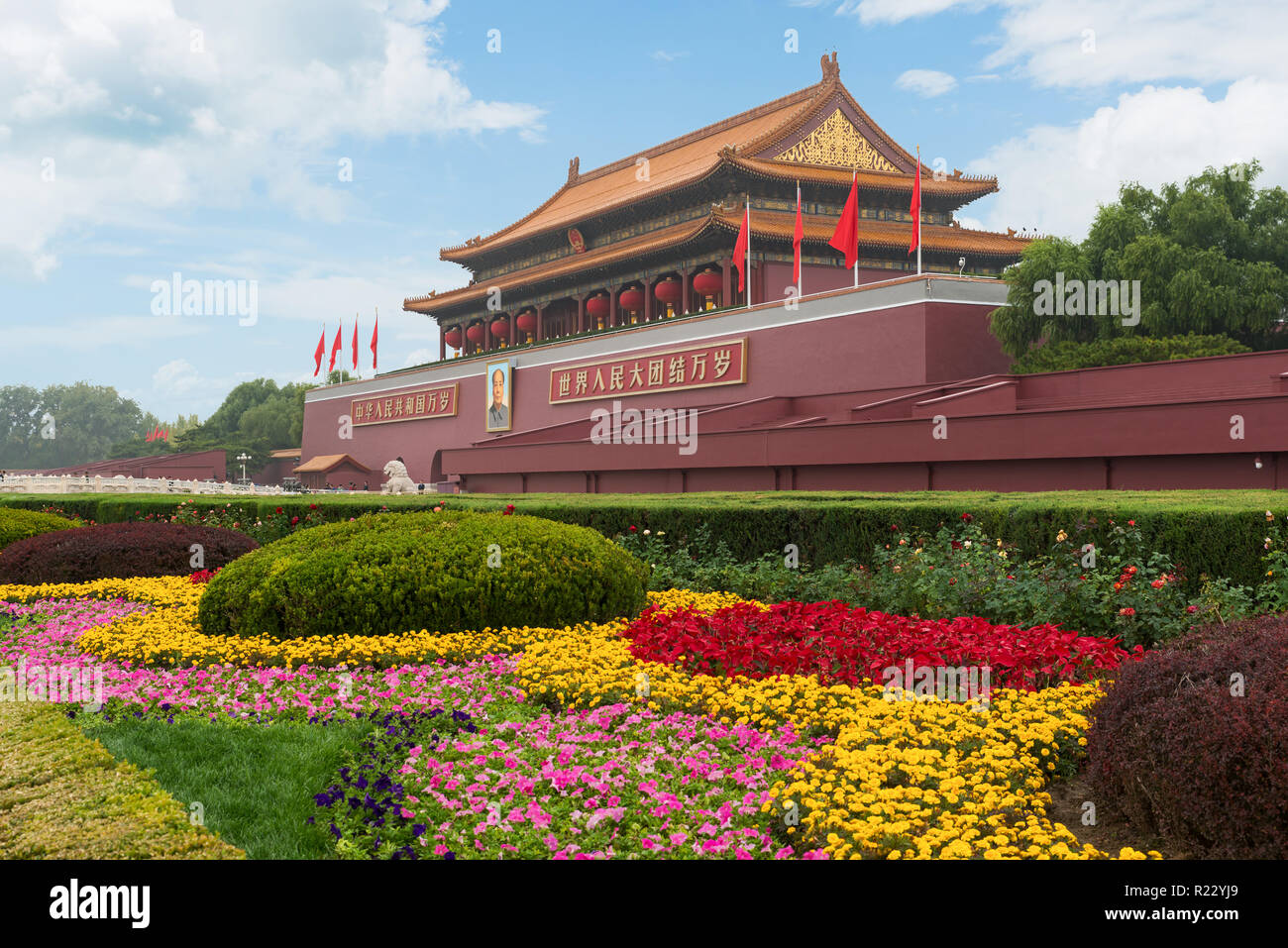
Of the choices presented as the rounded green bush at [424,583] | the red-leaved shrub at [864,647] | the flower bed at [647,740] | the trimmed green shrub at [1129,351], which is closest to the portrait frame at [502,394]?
the trimmed green shrub at [1129,351]

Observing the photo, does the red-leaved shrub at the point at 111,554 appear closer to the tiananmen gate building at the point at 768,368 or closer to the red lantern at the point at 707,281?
the tiananmen gate building at the point at 768,368

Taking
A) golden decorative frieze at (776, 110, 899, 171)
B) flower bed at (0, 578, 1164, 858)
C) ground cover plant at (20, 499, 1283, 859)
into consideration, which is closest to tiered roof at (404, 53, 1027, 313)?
golden decorative frieze at (776, 110, 899, 171)

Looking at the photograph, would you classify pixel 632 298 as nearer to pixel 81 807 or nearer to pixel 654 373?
pixel 654 373

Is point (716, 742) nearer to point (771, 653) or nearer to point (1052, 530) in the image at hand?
point (771, 653)

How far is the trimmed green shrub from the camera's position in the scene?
61.1 ft

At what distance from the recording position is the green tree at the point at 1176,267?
64.0 feet

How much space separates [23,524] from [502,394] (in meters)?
20.7

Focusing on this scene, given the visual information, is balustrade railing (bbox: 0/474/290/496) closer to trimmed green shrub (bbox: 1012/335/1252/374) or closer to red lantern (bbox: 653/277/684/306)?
red lantern (bbox: 653/277/684/306)

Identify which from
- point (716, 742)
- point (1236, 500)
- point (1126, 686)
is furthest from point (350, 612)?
point (1236, 500)

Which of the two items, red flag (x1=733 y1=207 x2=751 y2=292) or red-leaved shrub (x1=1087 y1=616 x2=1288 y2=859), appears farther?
red flag (x1=733 y1=207 x2=751 y2=292)

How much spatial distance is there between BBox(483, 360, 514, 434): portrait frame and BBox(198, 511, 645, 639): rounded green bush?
25.2m

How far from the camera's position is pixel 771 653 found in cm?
599

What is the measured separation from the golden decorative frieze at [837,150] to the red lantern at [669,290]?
4941 millimetres

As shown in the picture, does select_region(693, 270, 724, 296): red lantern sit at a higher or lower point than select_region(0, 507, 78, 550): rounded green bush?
higher
